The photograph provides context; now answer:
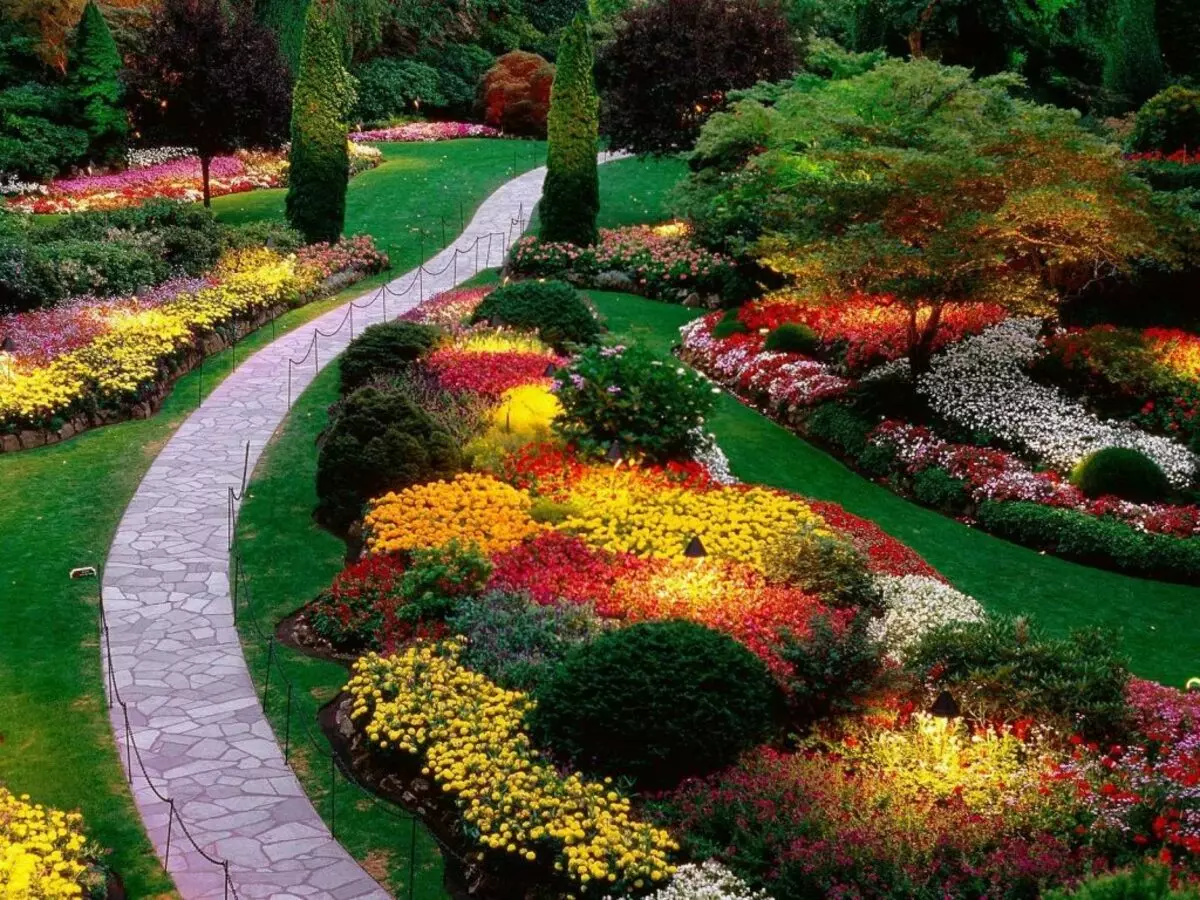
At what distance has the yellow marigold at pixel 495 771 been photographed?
7.64 meters

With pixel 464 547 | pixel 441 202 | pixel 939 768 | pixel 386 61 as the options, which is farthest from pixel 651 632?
pixel 386 61

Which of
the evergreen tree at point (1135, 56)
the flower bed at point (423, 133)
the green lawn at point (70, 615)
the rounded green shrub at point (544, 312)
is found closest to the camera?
the green lawn at point (70, 615)

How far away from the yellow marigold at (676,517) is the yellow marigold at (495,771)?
8.82ft

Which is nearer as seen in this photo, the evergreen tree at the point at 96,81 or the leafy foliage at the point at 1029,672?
the leafy foliage at the point at 1029,672

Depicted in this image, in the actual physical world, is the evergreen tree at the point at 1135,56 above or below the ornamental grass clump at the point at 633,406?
above

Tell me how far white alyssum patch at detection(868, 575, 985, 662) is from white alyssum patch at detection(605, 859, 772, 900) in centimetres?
304

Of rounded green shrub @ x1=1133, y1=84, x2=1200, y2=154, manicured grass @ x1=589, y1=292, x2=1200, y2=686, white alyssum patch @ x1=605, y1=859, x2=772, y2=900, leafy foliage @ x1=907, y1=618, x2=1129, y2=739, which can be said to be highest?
rounded green shrub @ x1=1133, y1=84, x2=1200, y2=154

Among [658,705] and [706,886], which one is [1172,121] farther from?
[706,886]

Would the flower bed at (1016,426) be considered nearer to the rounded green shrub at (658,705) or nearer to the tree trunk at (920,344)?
the tree trunk at (920,344)

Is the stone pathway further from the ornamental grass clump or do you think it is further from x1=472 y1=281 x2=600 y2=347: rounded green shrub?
the ornamental grass clump

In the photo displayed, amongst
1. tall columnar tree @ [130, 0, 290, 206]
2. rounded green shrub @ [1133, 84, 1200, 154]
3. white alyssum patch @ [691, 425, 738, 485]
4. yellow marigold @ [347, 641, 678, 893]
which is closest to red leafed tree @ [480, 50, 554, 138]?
tall columnar tree @ [130, 0, 290, 206]

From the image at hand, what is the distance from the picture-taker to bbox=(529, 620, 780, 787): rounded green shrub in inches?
327

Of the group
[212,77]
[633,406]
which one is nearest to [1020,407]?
[633,406]


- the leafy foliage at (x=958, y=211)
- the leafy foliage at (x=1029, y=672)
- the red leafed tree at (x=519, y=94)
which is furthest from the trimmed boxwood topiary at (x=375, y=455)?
the red leafed tree at (x=519, y=94)
